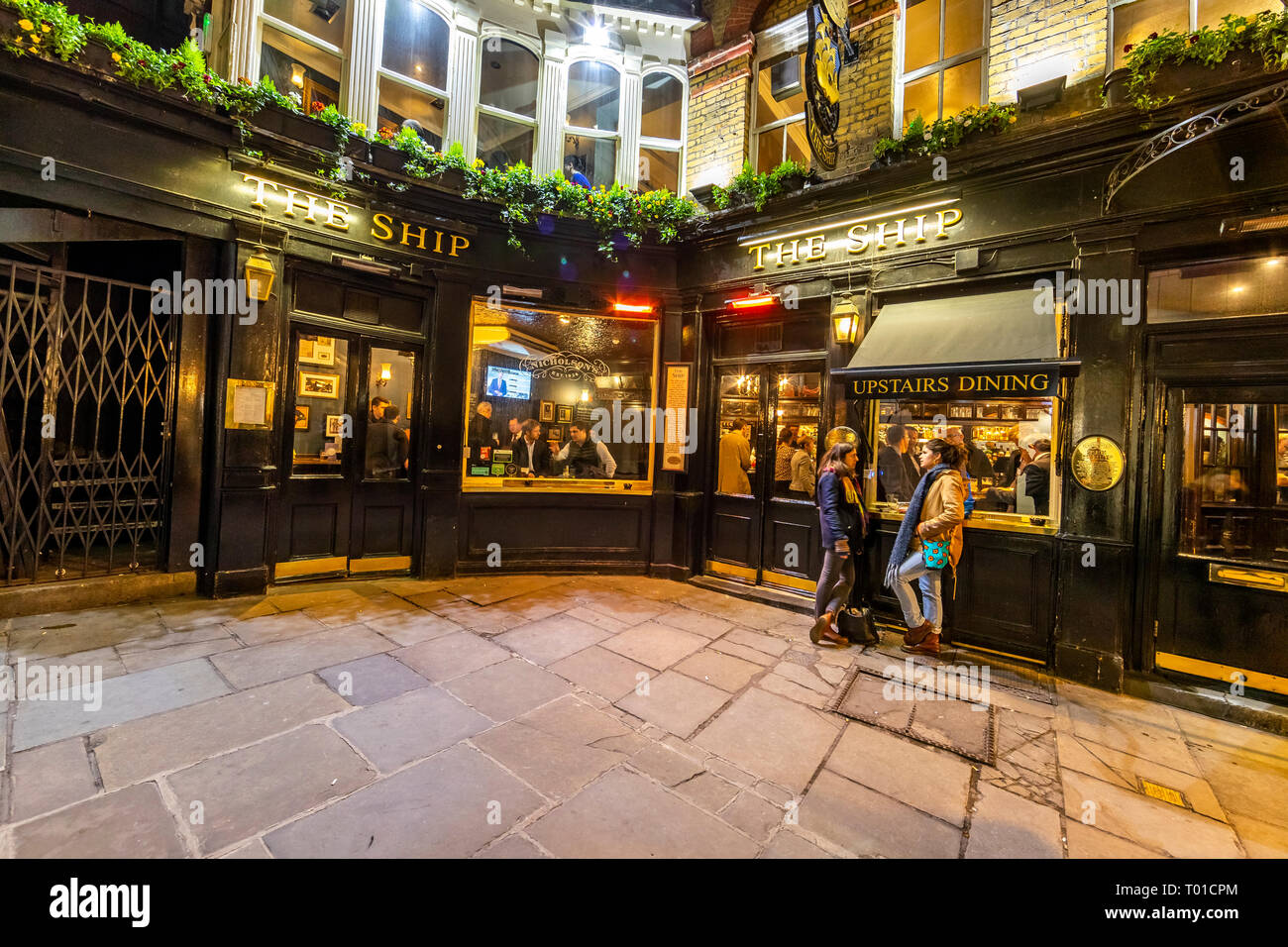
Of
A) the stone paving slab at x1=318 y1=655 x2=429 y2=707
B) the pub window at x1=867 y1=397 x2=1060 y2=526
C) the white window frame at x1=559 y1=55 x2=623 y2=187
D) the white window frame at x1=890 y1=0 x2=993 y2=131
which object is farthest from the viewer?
the white window frame at x1=559 y1=55 x2=623 y2=187

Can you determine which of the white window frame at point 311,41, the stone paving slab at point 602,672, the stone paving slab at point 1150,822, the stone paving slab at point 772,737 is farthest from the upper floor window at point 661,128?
the stone paving slab at point 1150,822

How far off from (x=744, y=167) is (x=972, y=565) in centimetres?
596

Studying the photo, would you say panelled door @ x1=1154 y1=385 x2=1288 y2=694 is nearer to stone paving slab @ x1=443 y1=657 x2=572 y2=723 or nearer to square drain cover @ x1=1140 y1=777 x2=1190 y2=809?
square drain cover @ x1=1140 y1=777 x2=1190 y2=809

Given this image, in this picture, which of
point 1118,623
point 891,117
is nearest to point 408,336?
point 891,117

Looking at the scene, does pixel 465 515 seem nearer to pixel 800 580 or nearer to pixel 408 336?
pixel 408 336

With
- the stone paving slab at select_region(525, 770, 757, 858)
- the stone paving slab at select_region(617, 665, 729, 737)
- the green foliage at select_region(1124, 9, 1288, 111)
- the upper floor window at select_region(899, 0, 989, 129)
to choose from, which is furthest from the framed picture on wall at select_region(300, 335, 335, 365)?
the green foliage at select_region(1124, 9, 1288, 111)

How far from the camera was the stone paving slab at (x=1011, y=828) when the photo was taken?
8.87 ft

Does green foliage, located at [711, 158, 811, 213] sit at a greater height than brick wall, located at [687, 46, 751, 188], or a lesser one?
lesser

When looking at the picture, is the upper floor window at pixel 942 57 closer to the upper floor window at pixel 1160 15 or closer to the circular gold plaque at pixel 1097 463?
the upper floor window at pixel 1160 15

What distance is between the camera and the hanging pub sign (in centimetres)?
546

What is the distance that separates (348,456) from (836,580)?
634cm

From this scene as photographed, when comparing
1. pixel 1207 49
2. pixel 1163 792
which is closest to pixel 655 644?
pixel 1163 792

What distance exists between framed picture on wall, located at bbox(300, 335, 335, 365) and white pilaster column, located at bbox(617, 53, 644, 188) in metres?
5.14

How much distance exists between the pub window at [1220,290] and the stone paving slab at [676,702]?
536 centimetres
